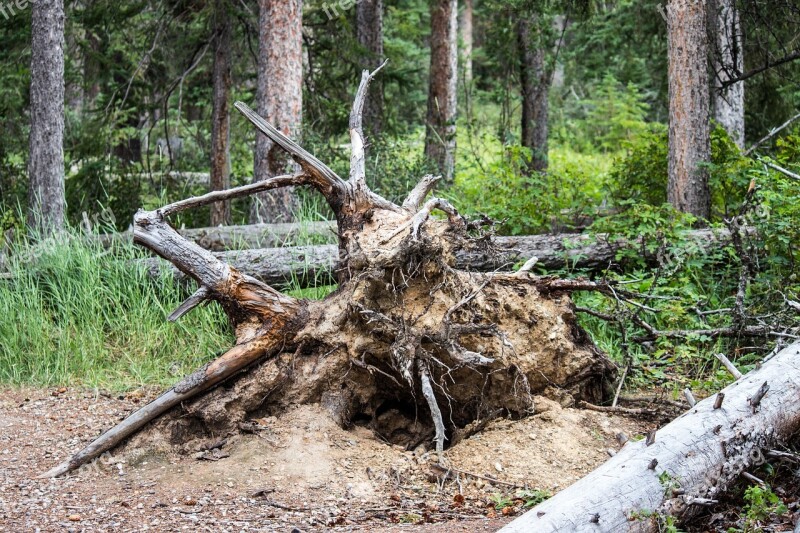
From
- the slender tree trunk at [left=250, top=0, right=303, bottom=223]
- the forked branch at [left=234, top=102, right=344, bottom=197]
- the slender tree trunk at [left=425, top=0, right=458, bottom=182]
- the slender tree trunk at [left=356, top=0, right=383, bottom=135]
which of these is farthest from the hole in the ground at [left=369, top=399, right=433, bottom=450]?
the slender tree trunk at [left=425, top=0, right=458, bottom=182]

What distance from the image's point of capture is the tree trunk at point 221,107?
1163 cm

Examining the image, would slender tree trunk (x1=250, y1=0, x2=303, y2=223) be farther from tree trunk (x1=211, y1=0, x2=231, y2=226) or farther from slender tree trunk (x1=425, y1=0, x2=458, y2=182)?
slender tree trunk (x1=425, y1=0, x2=458, y2=182)

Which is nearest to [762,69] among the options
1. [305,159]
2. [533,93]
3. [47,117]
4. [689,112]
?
[689,112]

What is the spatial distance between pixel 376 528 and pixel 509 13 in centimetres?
1078

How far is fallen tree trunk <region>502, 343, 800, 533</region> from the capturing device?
372cm

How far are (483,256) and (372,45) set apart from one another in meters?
6.40

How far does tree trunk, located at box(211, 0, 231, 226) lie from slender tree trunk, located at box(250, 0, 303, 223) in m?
1.37

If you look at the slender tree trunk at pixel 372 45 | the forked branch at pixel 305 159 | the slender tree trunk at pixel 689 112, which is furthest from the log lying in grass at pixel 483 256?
the slender tree trunk at pixel 372 45

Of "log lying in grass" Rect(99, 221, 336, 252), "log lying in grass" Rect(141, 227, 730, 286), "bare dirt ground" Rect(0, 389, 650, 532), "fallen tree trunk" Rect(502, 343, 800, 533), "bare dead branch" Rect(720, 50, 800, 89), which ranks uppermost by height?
"bare dead branch" Rect(720, 50, 800, 89)

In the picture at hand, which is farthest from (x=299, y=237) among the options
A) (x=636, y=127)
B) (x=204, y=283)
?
(x=636, y=127)

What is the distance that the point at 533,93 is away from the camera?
13266mm

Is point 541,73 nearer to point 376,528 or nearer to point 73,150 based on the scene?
point 73,150

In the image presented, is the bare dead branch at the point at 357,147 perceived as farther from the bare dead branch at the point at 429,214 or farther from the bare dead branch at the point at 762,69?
the bare dead branch at the point at 762,69

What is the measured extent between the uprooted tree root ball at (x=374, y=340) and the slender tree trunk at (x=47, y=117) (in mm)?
3893
